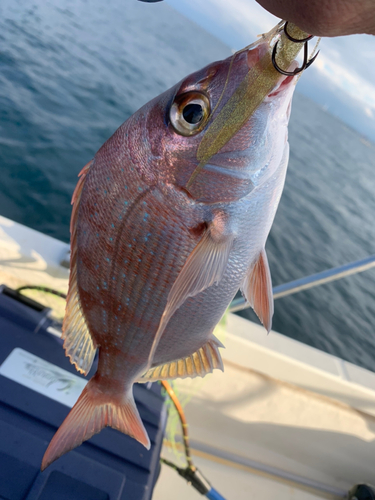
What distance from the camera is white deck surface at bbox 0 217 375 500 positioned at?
2.51 metres

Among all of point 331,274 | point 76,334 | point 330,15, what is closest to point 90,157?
point 331,274

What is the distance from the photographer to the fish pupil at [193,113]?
38.3 inches

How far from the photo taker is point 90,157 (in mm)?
7328

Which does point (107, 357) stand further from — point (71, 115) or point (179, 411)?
point (71, 115)

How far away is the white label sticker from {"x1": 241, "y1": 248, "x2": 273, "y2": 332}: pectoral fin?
136 cm

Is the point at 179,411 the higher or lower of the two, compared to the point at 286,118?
lower

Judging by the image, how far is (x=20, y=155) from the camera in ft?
20.5

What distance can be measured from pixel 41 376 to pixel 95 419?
2.63 feet

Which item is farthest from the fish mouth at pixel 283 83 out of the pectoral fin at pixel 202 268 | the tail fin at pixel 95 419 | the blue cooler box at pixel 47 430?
the blue cooler box at pixel 47 430

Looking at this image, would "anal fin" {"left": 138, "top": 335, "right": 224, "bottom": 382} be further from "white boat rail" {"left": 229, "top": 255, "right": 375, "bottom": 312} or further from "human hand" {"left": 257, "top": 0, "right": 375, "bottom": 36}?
"human hand" {"left": 257, "top": 0, "right": 375, "bottom": 36}

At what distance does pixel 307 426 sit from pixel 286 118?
2766mm

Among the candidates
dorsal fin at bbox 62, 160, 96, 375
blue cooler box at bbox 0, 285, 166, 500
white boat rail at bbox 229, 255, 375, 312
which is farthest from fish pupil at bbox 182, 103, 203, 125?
blue cooler box at bbox 0, 285, 166, 500

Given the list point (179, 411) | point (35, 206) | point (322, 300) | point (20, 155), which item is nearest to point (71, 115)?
point (20, 155)

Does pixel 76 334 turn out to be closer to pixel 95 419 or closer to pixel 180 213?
pixel 95 419
